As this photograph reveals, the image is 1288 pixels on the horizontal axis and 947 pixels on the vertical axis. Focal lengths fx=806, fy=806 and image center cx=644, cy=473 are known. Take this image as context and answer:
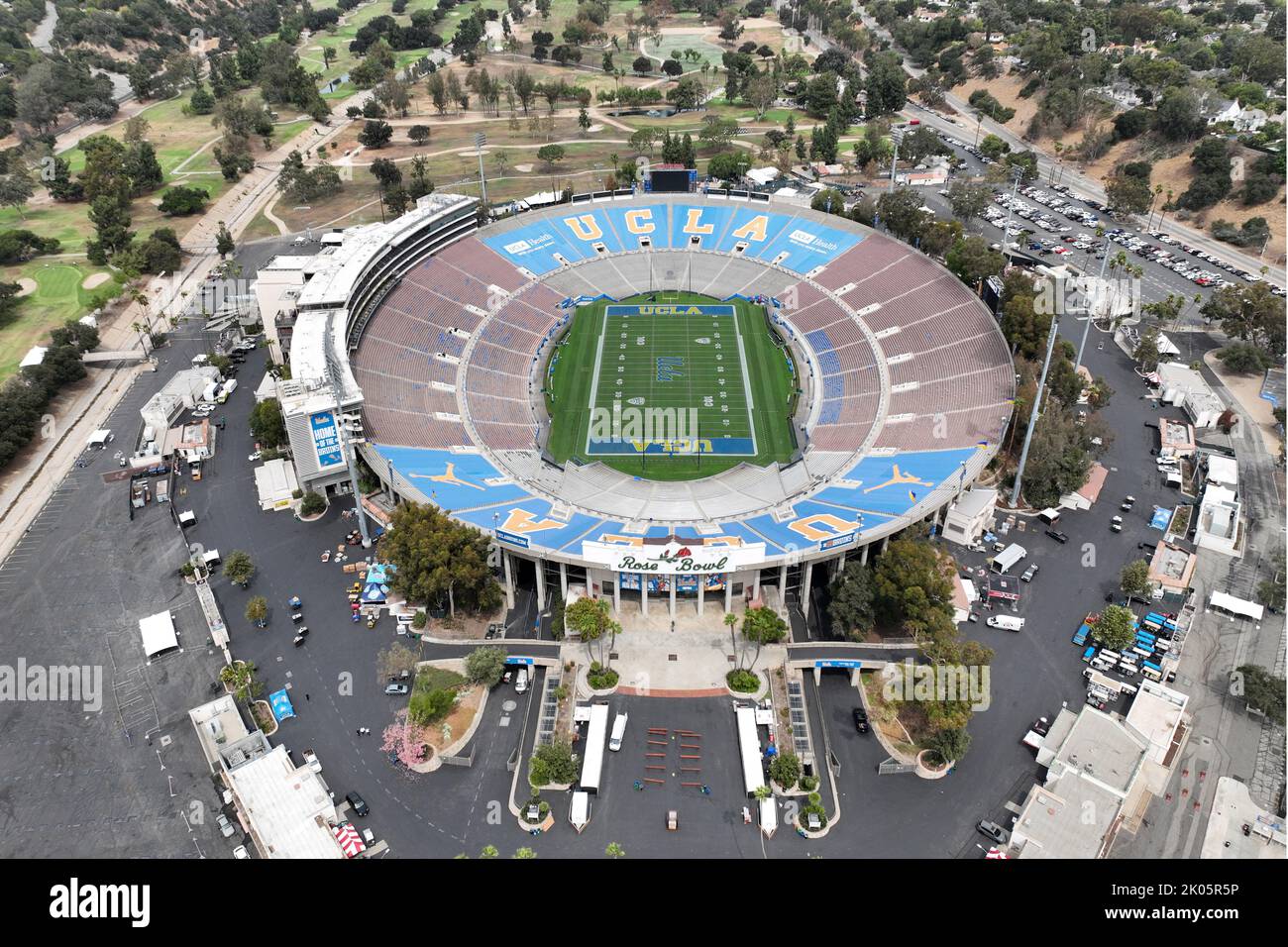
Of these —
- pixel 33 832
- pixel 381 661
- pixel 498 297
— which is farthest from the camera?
pixel 498 297

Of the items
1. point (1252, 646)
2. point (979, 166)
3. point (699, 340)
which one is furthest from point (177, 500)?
point (979, 166)

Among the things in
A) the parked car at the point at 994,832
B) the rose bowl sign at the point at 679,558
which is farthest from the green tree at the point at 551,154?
the parked car at the point at 994,832

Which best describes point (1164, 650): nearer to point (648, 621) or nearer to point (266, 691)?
point (648, 621)

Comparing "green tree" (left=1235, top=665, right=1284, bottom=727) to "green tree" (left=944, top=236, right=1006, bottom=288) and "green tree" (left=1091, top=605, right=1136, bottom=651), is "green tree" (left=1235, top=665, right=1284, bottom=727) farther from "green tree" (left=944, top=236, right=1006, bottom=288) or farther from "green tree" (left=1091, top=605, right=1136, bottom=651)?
"green tree" (left=944, top=236, right=1006, bottom=288)

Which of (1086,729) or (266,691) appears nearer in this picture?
(1086,729)

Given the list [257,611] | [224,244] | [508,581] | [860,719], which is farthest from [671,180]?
[860,719]

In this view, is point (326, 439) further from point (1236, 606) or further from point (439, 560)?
point (1236, 606)

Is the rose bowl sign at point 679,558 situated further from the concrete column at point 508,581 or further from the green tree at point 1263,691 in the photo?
the green tree at point 1263,691
